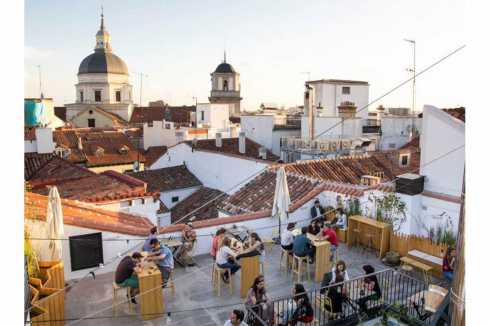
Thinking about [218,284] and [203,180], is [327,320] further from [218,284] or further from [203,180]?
[203,180]

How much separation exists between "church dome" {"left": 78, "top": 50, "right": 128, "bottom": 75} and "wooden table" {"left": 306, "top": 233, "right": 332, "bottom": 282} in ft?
192

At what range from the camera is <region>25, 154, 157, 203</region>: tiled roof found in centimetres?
1253

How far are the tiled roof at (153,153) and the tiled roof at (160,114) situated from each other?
1752cm

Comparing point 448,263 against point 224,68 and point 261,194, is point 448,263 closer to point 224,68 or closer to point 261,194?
point 261,194

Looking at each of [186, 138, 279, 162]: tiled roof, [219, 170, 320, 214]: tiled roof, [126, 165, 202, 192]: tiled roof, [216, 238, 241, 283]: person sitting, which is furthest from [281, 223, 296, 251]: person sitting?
[186, 138, 279, 162]: tiled roof

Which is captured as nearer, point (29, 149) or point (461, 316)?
point (461, 316)

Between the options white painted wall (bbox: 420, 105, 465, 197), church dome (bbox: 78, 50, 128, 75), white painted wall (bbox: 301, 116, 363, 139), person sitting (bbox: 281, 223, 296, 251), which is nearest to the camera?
person sitting (bbox: 281, 223, 296, 251)

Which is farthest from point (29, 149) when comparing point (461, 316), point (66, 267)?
point (461, 316)

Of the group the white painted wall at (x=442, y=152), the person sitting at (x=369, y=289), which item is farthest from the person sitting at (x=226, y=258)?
the white painted wall at (x=442, y=152)

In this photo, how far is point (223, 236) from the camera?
27.3ft

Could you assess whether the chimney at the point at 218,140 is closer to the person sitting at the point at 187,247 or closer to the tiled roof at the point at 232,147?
the tiled roof at the point at 232,147

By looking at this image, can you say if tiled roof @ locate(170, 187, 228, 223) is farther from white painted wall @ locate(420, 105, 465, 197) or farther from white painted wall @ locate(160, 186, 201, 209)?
white painted wall @ locate(420, 105, 465, 197)

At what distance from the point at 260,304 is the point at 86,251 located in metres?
4.38
